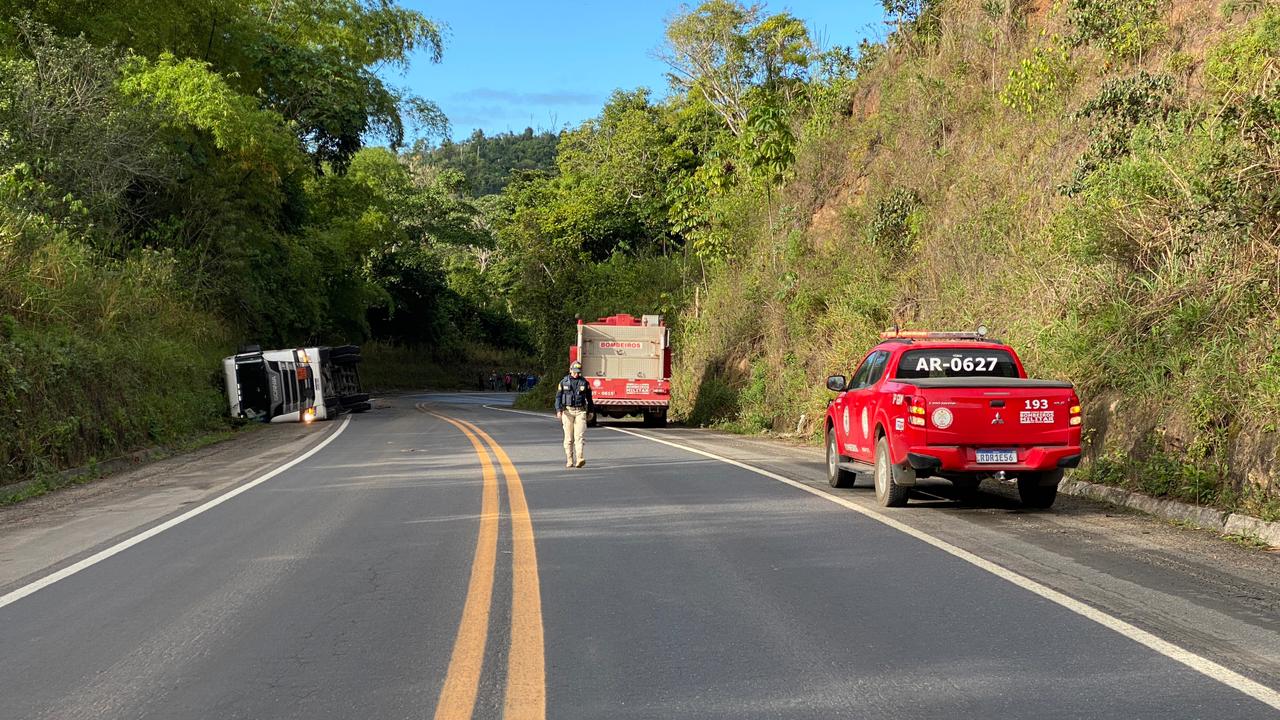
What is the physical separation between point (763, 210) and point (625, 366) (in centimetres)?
786

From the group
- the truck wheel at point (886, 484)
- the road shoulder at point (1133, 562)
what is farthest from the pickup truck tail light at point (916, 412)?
the road shoulder at point (1133, 562)

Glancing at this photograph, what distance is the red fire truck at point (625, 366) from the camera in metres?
30.5

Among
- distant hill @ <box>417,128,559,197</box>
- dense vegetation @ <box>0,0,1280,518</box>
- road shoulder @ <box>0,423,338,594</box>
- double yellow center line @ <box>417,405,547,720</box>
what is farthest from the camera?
distant hill @ <box>417,128,559,197</box>

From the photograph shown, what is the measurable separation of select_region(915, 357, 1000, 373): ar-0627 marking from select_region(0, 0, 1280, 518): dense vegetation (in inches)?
71.9

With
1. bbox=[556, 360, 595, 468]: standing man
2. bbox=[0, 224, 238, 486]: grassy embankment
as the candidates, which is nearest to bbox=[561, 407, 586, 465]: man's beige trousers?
bbox=[556, 360, 595, 468]: standing man

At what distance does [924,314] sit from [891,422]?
36.8ft

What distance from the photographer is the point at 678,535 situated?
934cm

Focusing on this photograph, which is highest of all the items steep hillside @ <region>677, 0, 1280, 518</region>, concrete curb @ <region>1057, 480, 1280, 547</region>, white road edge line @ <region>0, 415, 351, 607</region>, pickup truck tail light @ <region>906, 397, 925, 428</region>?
steep hillside @ <region>677, 0, 1280, 518</region>

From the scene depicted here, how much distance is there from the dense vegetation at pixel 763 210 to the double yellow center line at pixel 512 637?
6.42 meters

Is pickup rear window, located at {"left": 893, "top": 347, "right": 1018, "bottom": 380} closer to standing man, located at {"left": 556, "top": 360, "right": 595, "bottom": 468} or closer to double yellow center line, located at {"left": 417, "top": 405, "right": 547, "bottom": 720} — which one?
double yellow center line, located at {"left": 417, "top": 405, "right": 547, "bottom": 720}

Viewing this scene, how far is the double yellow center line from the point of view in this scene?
4797 mm

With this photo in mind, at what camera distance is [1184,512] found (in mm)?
10203

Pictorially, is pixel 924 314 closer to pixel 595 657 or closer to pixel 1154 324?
pixel 1154 324

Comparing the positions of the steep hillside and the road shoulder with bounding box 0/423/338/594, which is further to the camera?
the steep hillside
